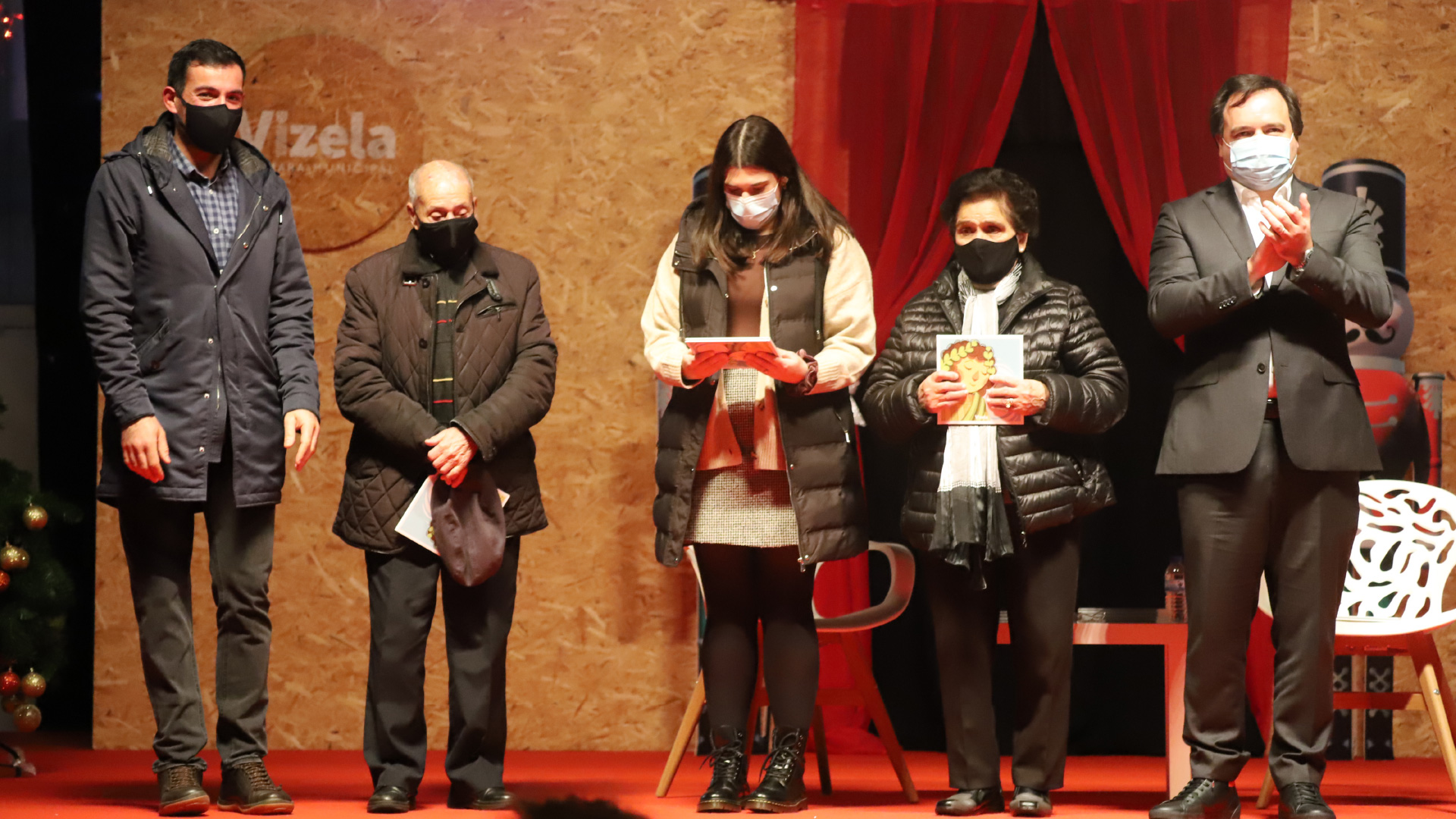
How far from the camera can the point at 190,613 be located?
346 centimetres

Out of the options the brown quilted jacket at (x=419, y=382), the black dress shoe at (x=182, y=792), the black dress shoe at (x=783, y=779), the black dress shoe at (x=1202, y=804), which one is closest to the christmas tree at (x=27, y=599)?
the black dress shoe at (x=182, y=792)

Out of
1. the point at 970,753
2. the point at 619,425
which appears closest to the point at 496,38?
the point at 619,425

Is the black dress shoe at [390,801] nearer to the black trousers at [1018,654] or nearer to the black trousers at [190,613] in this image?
the black trousers at [190,613]

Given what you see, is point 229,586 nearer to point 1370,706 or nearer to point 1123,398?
point 1123,398

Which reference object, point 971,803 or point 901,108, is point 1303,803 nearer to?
point 971,803


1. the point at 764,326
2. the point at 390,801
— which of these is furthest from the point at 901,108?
the point at 390,801

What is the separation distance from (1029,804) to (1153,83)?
258 centimetres

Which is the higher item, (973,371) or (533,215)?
(533,215)

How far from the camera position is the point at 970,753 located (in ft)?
11.6

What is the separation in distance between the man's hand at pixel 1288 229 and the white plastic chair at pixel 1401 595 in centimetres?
109

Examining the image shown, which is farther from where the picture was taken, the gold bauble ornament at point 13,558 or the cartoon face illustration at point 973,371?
the gold bauble ornament at point 13,558

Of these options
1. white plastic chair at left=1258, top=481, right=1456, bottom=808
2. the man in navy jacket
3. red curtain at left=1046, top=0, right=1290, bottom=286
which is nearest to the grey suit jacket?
white plastic chair at left=1258, top=481, right=1456, bottom=808

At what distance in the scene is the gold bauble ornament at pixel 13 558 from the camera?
172 inches

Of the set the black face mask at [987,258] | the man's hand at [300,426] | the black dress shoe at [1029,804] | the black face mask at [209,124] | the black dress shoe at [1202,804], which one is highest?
the black face mask at [209,124]
